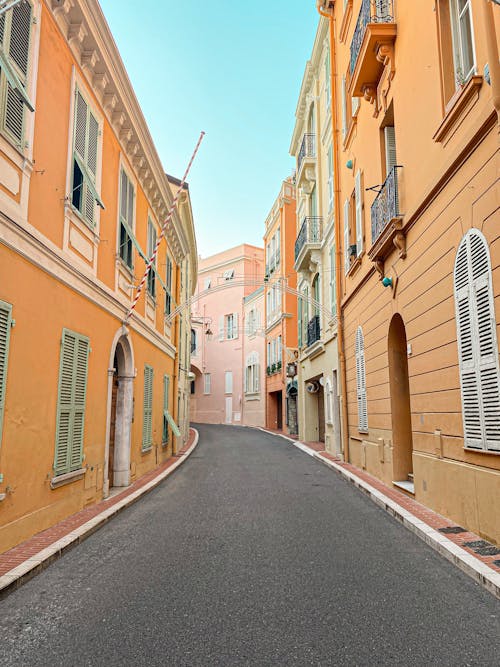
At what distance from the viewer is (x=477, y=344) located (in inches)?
242

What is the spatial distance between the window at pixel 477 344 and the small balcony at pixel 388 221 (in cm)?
245

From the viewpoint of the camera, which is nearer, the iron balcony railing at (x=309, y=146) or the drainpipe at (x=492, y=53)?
the drainpipe at (x=492, y=53)

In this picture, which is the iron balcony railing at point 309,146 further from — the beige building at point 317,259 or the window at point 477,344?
the window at point 477,344

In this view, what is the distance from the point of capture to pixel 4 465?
18.4 feet

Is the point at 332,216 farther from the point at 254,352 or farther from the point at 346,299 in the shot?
the point at 254,352

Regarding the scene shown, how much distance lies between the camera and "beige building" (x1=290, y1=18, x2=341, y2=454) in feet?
59.0

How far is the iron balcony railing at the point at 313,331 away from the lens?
2074 cm

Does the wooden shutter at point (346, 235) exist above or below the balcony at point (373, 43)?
below

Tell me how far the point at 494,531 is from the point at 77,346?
231 inches

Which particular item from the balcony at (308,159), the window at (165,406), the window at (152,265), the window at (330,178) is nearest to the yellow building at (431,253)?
the window at (152,265)

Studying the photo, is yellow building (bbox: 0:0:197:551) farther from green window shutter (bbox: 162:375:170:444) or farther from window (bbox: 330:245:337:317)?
window (bbox: 330:245:337:317)

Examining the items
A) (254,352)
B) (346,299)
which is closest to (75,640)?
(346,299)

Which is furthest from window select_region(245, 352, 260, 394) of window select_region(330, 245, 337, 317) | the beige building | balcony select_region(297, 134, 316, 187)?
window select_region(330, 245, 337, 317)

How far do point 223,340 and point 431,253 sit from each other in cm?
3727
